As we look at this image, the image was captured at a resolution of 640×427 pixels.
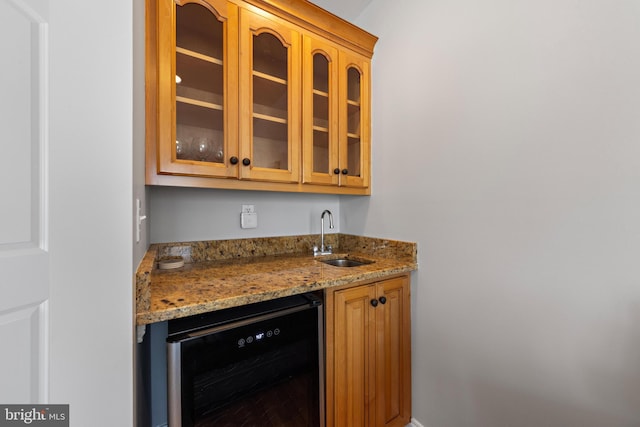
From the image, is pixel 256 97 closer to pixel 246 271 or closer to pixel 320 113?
pixel 320 113

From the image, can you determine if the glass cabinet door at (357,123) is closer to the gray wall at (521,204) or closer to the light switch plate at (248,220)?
the gray wall at (521,204)

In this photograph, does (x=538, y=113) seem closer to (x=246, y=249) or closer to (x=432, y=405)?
(x=432, y=405)

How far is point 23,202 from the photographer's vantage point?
0.51 meters

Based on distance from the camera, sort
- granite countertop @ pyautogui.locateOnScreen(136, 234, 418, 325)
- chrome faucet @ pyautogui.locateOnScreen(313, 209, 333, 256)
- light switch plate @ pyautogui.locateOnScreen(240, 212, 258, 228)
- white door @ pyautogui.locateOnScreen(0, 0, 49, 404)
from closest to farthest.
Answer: white door @ pyautogui.locateOnScreen(0, 0, 49, 404) < granite countertop @ pyautogui.locateOnScreen(136, 234, 418, 325) < light switch plate @ pyautogui.locateOnScreen(240, 212, 258, 228) < chrome faucet @ pyautogui.locateOnScreen(313, 209, 333, 256)

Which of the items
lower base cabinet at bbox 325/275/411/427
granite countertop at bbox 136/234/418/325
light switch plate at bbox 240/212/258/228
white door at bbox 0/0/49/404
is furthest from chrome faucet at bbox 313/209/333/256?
white door at bbox 0/0/49/404

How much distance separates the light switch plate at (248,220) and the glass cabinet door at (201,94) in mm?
450

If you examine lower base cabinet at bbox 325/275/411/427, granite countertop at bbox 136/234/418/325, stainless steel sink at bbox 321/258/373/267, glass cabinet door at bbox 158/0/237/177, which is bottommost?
lower base cabinet at bbox 325/275/411/427

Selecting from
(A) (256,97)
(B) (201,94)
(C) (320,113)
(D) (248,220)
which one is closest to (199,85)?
(B) (201,94)

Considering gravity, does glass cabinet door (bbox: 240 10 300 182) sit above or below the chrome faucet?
above

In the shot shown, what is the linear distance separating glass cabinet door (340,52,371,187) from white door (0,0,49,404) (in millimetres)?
1297

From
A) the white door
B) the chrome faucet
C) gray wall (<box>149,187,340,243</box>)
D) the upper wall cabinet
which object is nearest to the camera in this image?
the white door

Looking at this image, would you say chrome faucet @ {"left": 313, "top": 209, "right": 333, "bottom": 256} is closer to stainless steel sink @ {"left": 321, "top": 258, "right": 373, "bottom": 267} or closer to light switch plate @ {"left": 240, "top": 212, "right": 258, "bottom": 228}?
stainless steel sink @ {"left": 321, "top": 258, "right": 373, "bottom": 267}

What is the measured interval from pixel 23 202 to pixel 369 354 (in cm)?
130

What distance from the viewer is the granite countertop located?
74 centimetres
